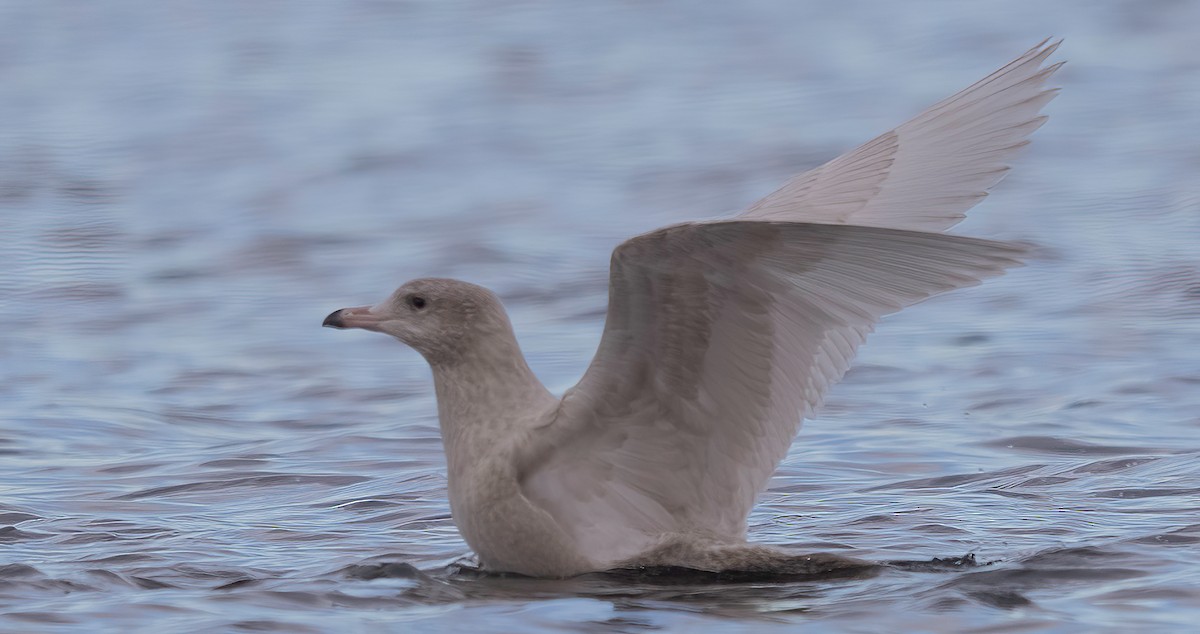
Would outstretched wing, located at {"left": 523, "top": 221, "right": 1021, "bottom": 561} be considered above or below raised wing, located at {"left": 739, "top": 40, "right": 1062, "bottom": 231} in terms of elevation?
below

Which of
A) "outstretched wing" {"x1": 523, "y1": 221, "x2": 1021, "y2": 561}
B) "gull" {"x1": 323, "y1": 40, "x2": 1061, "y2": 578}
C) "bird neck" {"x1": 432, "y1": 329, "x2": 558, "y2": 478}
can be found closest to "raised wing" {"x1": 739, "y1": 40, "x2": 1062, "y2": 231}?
"gull" {"x1": 323, "y1": 40, "x2": 1061, "y2": 578}

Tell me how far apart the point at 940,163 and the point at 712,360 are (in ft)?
Result: 3.29

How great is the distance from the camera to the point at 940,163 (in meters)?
6.45

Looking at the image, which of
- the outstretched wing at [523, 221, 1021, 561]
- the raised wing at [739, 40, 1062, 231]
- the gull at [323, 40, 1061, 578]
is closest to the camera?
the outstretched wing at [523, 221, 1021, 561]

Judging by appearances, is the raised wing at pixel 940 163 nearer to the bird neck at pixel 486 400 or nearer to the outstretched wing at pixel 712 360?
the outstretched wing at pixel 712 360

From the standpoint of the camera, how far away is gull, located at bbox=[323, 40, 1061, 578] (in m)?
5.95

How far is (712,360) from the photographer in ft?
20.1

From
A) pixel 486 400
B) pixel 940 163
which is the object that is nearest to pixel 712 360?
pixel 486 400

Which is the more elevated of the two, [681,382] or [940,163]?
[940,163]

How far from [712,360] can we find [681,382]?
12 cm

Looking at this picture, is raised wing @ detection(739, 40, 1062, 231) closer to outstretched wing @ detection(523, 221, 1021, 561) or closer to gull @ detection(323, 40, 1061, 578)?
gull @ detection(323, 40, 1061, 578)

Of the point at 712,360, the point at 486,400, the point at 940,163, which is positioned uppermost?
the point at 940,163

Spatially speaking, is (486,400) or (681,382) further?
(486,400)

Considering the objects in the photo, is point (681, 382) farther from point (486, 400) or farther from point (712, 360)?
point (486, 400)
